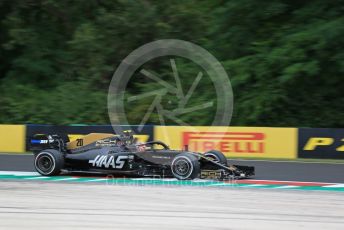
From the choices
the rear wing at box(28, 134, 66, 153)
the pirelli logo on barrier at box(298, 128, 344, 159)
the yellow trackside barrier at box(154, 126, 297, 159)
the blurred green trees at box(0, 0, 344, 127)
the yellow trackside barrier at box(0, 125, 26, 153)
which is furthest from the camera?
the blurred green trees at box(0, 0, 344, 127)

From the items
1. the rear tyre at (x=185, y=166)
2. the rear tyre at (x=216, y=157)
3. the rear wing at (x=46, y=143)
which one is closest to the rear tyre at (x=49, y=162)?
the rear wing at (x=46, y=143)

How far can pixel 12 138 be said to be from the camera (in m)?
20.2

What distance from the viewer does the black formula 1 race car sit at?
12.1 metres

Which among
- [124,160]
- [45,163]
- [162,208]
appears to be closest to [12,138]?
[45,163]

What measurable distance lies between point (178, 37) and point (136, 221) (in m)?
22.3

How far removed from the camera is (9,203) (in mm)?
9453

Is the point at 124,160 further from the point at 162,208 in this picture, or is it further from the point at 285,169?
the point at 285,169

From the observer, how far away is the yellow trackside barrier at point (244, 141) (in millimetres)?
18172

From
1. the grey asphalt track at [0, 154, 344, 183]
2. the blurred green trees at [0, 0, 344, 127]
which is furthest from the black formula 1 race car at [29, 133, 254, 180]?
the blurred green trees at [0, 0, 344, 127]

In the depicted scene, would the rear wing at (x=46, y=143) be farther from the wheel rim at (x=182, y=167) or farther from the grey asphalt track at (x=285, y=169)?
the wheel rim at (x=182, y=167)

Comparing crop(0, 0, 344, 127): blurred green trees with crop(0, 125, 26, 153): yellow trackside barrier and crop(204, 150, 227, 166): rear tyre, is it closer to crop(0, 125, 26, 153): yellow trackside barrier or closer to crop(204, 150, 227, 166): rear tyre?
crop(0, 125, 26, 153): yellow trackside barrier

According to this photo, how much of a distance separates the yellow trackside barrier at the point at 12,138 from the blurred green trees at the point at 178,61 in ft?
22.2

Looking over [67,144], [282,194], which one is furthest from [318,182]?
[67,144]

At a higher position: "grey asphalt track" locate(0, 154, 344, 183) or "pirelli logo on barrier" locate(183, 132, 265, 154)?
"pirelli logo on barrier" locate(183, 132, 265, 154)
